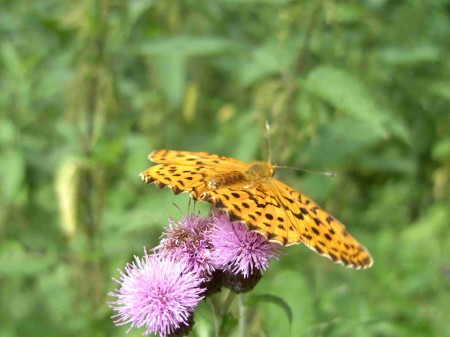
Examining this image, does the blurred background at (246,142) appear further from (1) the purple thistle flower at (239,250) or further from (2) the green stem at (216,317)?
(1) the purple thistle flower at (239,250)

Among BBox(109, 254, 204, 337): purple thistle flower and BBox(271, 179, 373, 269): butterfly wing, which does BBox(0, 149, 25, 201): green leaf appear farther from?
BBox(271, 179, 373, 269): butterfly wing

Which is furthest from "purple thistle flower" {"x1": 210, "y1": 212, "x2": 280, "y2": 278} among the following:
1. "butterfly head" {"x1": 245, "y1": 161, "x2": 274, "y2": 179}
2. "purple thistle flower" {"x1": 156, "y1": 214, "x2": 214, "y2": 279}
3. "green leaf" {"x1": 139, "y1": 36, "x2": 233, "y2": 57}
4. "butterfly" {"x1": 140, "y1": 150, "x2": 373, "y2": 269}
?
"green leaf" {"x1": 139, "y1": 36, "x2": 233, "y2": 57}

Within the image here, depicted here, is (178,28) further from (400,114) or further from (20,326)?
(20,326)

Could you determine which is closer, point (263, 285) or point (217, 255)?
point (217, 255)

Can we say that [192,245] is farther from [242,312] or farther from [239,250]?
[242,312]

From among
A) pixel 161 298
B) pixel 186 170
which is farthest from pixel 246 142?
pixel 161 298

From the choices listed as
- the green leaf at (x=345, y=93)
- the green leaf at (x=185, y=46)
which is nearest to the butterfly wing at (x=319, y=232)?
the green leaf at (x=345, y=93)

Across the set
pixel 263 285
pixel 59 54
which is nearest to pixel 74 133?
pixel 59 54
